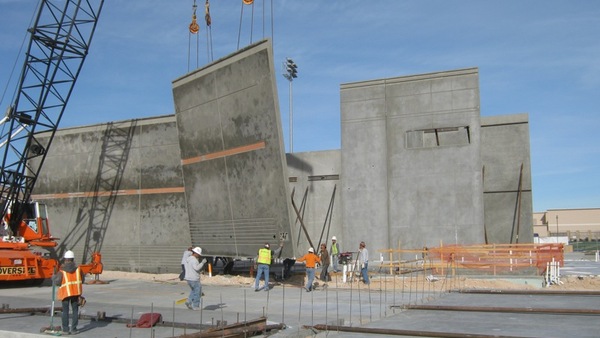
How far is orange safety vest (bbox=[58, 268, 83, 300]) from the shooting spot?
1162 cm

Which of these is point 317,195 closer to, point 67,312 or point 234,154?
point 234,154

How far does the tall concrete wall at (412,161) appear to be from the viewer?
29.1m

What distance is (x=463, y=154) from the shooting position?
2922 centimetres

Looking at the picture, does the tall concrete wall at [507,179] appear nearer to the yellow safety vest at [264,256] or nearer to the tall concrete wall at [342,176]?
the tall concrete wall at [342,176]

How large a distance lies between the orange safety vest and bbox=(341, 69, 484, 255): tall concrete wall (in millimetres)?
20894

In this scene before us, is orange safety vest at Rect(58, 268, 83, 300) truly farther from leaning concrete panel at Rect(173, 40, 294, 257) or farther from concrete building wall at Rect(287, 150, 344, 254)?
concrete building wall at Rect(287, 150, 344, 254)

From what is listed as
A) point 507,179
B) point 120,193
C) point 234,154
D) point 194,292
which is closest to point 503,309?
point 194,292

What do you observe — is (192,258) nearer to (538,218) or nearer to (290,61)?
(290,61)

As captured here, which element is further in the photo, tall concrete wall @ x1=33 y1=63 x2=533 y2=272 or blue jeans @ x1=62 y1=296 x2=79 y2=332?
tall concrete wall @ x1=33 y1=63 x2=533 y2=272

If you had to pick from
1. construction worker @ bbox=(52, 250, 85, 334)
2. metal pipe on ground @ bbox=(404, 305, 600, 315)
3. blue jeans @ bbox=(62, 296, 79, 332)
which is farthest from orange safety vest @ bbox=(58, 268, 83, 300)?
metal pipe on ground @ bbox=(404, 305, 600, 315)

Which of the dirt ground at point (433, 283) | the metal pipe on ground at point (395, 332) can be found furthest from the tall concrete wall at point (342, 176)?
the metal pipe on ground at point (395, 332)

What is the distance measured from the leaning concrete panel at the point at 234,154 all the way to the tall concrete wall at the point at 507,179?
49.3 ft

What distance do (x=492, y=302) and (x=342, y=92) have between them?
18.1 metres

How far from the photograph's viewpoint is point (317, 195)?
3578 cm
